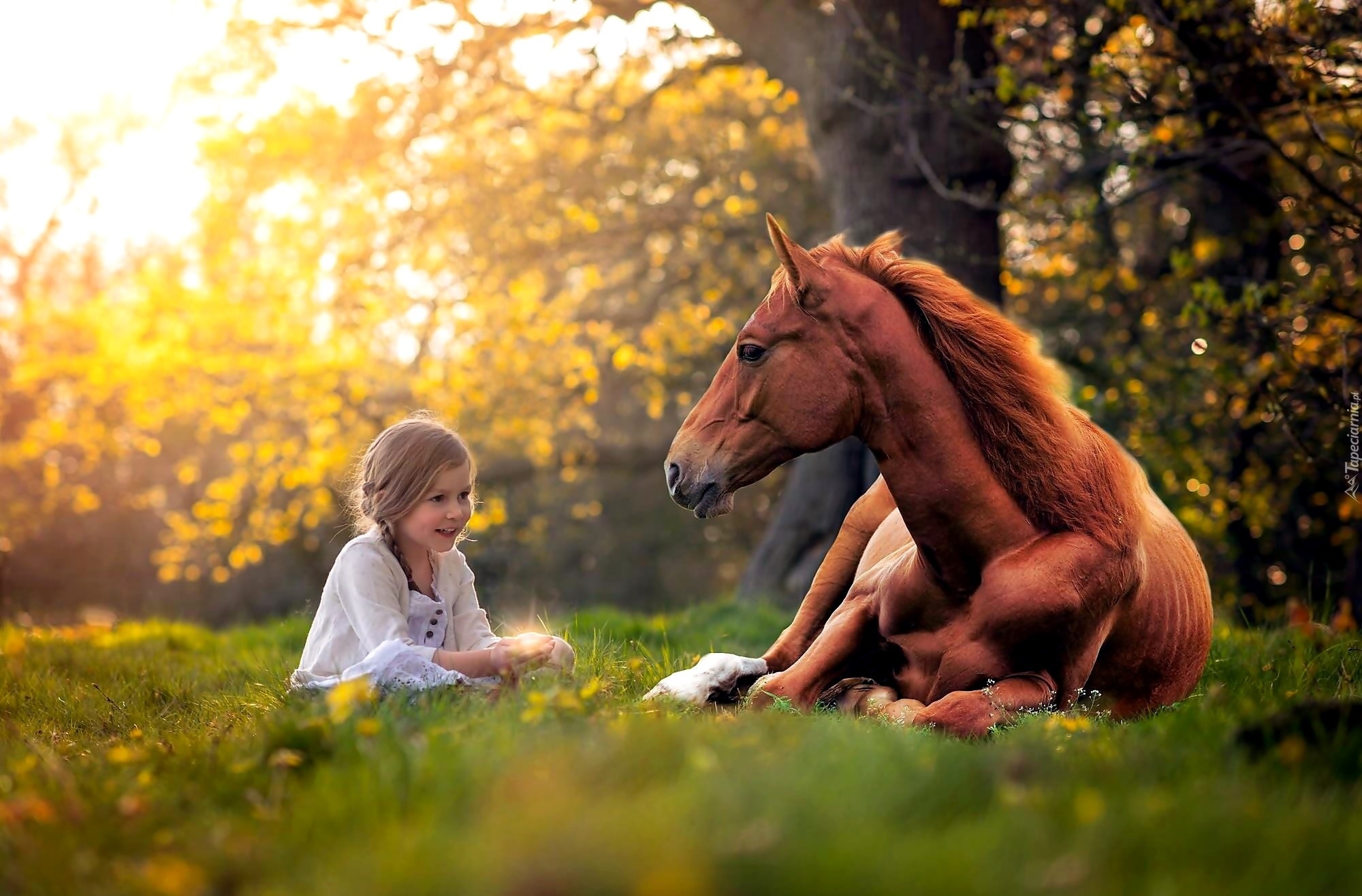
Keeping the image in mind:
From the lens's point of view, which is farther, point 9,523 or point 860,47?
point 9,523

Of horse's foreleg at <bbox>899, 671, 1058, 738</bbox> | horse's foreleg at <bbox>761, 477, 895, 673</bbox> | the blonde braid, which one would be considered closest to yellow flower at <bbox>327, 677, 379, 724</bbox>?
the blonde braid

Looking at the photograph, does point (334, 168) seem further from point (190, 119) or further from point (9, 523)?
point (9, 523)

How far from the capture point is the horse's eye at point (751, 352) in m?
4.66

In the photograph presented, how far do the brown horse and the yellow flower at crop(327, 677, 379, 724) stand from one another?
49.8 inches

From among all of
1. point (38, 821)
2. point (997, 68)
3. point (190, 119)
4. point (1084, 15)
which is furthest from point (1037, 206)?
point (38, 821)

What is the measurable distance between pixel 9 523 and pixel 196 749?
19.9m

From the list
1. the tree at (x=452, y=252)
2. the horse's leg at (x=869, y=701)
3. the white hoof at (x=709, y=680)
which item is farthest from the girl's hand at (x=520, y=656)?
the tree at (x=452, y=252)

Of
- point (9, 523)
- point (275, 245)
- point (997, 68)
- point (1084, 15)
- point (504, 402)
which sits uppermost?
point (1084, 15)

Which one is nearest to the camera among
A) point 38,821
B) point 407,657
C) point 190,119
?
point 38,821

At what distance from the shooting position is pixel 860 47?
10.1m

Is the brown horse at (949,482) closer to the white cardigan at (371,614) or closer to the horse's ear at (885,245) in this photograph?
the horse's ear at (885,245)

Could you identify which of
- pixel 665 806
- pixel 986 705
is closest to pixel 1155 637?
pixel 986 705

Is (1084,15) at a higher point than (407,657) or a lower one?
higher

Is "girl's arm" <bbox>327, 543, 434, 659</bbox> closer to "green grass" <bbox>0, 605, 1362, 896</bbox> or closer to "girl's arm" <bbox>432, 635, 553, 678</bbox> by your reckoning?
"girl's arm" <bbox>432, 635, 553, 678</bbox>
